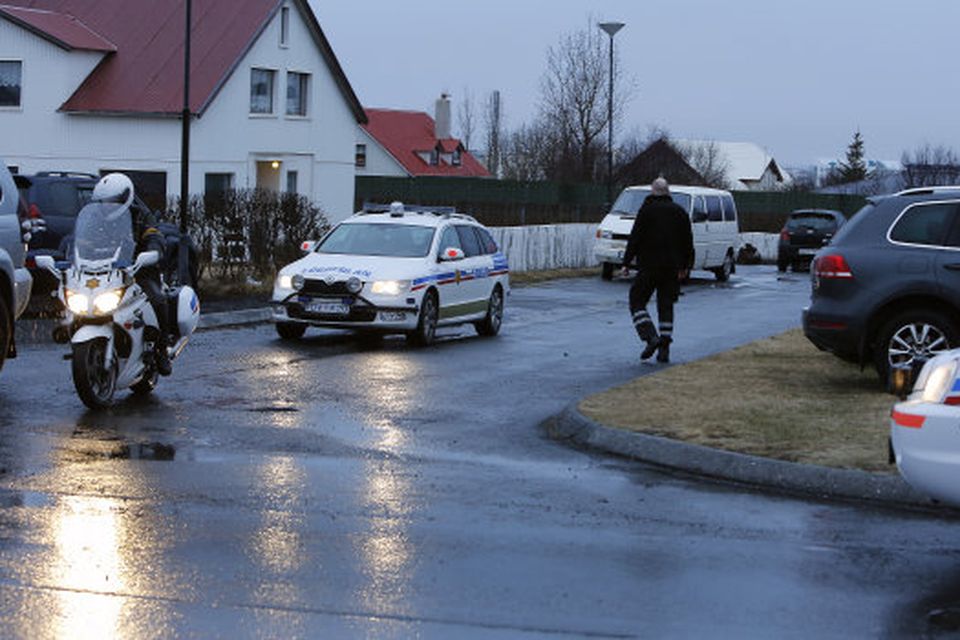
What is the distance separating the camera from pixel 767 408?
1280 cm

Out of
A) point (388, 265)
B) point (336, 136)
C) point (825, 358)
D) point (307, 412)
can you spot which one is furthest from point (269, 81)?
point (307, 412)

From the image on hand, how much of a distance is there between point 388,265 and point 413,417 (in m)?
6.58

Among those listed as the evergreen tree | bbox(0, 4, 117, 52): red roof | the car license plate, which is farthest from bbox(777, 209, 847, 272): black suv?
the evergreen tree

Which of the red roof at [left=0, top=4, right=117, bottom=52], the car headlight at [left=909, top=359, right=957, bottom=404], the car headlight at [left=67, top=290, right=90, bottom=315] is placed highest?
the red roof at [left=0, top=4, right=117, bottom=52]

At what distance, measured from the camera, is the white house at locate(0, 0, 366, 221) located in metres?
47.3

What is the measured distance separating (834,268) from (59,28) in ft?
125

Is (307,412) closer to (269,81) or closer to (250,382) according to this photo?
(250,382)

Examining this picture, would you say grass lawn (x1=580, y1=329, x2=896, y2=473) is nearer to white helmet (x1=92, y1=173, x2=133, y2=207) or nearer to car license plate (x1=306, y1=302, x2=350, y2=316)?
white helmet (x1=92, y1=173, x2=133, y2=207)

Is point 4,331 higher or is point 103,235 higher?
point 103,235

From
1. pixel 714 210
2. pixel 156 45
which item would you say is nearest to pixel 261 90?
pixel 156 45

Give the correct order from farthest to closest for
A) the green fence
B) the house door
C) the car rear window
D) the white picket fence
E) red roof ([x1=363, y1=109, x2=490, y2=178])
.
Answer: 1. red roof ([x1=363, y1=109, x2=490, y2=178])
2. the green fence
3. the house door
4. the white picket fence
5. the car rear window

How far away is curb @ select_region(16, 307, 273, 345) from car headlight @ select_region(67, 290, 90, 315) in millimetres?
5299

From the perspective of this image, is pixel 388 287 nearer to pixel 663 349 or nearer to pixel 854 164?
pixel 663 349

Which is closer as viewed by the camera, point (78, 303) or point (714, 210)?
point (78, 303)
